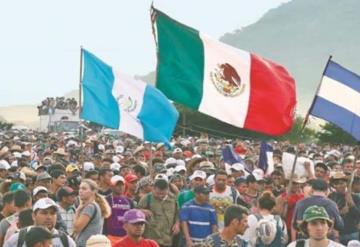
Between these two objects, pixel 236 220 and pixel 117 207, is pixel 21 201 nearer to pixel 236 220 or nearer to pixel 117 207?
pixel 236 220

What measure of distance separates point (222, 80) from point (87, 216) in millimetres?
3220

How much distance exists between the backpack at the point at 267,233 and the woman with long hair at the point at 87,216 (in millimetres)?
1611

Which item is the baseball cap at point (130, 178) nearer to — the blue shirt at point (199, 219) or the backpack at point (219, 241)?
the blue shirt at point (199, 219)

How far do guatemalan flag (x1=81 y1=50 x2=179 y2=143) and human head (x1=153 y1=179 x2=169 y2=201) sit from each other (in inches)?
70.4

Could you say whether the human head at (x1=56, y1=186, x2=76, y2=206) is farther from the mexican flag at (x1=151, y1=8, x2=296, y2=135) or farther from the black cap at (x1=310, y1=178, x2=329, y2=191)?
the black cap at (x1=310, y1=178, x2=329, y2=191)

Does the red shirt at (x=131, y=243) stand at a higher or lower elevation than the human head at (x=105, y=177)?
lower

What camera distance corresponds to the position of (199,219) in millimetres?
12883

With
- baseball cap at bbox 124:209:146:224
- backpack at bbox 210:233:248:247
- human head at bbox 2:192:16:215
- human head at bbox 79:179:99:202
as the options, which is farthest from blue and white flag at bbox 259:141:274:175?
baseball cap at bbox 124:209:146:224

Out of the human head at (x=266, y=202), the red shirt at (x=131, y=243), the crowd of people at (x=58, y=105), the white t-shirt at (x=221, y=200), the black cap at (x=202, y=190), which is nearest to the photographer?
the red shirt at (x=131, y=243)

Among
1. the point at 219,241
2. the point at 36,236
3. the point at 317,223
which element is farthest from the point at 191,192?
the point at 36,236

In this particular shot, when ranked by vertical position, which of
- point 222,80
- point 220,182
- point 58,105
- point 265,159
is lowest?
point 220,182

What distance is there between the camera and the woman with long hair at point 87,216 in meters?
11.3

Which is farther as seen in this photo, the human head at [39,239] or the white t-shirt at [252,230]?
the white t-shirt at [252,230]

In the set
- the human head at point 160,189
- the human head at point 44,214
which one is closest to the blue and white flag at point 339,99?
the human head at point 160,189
